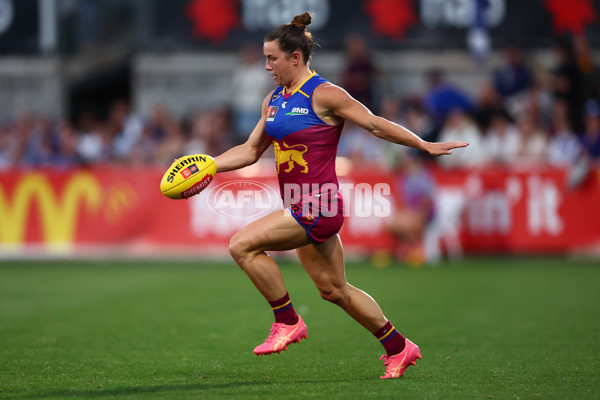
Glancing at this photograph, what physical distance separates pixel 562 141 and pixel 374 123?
35.2ft

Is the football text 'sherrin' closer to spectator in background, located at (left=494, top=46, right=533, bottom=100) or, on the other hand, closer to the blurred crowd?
the blurred crowd

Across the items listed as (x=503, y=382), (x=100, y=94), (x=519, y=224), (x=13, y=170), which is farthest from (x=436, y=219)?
(x=100, y=94)

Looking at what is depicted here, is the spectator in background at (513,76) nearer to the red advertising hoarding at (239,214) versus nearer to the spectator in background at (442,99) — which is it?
the spectator in background at (442,99)

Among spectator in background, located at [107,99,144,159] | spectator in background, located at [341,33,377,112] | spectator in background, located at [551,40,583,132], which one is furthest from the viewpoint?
spectator in background, located at [107,99,144,159]

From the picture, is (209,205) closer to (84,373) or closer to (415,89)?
(415,89)

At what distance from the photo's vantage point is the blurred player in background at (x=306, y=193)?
6309 millimetres

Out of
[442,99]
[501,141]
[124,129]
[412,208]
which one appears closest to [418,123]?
[442,99]

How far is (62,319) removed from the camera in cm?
963

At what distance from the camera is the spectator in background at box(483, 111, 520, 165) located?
16.2 m

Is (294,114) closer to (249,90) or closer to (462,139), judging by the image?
(462,139)

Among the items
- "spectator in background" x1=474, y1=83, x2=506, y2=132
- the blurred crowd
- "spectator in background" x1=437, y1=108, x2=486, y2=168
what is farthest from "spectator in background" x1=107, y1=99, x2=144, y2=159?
"spectator in background" x1=474, y1=83, x2=506, y2=132

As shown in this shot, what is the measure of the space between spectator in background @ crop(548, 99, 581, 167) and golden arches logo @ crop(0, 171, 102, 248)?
8.06 m

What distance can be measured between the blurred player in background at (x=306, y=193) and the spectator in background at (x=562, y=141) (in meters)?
9.99

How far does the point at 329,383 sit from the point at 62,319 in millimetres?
4283
